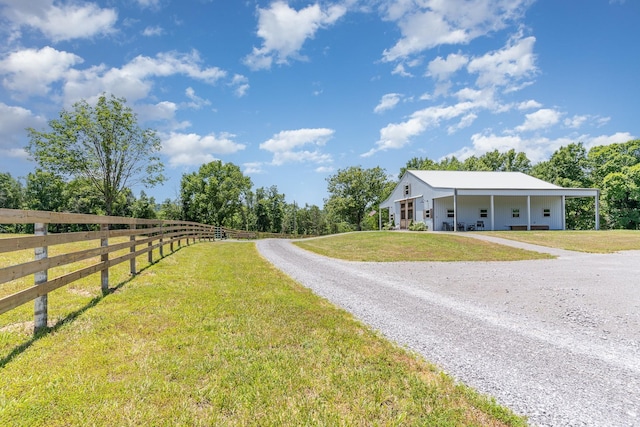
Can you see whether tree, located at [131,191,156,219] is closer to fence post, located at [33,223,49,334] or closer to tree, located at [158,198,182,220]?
tree, located at [158,198,182,220]

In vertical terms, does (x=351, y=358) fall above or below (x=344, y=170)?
below

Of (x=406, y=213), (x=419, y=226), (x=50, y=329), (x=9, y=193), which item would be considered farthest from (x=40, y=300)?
(x=9, y=193)

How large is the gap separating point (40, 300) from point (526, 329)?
19.9 feet

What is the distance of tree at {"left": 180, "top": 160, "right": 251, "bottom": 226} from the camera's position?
49.9 m

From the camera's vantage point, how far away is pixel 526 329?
4.59 metres

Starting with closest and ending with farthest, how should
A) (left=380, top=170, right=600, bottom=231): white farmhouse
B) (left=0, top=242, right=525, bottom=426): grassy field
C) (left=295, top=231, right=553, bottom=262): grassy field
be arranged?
1. (left=0, top=242, right=525, bottom=426): grassy field
2. (left=295, top=231, right=553, bottom=262): grassy field
3. (left=380, top=170, right=600, bottom=231): white farmhouse

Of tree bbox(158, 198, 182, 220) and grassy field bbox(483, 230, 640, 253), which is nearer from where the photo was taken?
grassy field bbox(483, 230, 640, 253)

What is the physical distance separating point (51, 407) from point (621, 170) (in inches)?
2088

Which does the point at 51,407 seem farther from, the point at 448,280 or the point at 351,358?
the point at 448,280

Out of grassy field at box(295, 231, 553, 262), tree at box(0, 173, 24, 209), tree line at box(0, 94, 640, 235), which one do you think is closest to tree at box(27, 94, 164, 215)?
tree line at box(0, 94, 640, 235)

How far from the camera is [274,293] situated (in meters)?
6.21

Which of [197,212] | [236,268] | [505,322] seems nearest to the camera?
[505,322]

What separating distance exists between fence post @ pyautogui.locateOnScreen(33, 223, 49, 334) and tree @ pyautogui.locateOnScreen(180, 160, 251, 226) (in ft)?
154

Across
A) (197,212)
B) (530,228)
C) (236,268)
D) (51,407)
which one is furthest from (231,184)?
(51,407)
